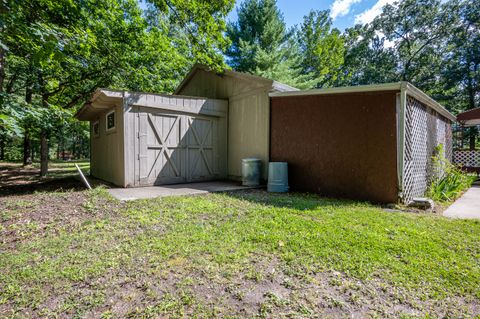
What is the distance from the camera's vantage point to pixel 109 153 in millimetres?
7375

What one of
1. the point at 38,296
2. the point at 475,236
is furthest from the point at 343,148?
the point at 38,296

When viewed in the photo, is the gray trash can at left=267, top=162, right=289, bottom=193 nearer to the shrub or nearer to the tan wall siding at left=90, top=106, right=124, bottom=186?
the shrub

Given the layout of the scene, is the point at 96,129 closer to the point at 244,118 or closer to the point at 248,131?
the point at 244,118

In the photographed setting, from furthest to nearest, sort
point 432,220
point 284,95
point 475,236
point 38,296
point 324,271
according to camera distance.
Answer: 1. point 284,95
2. point 432,220
3. point 475,236
4. point 324,271
5. point 38,296

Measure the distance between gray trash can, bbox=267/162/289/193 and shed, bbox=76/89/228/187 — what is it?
2.28m

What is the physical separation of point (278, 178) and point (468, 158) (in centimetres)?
949

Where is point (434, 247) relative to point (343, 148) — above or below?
below

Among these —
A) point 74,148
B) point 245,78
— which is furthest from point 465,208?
point 74,148

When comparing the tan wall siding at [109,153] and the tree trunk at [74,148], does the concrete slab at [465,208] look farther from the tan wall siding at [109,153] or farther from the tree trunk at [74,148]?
the tree trunk at [74,148]

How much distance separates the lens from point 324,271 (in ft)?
7.50

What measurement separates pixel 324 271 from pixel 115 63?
9.77 meters

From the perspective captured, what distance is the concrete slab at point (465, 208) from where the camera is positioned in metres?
4.21

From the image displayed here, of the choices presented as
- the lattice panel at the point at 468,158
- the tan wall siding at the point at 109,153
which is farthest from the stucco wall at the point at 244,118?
the lattice panel at the point at 468,158

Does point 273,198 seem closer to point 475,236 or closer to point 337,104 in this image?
point 337,104
